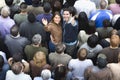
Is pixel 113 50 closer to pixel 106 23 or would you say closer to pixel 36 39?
pixel 106 23

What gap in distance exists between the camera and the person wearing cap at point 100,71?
9.62m

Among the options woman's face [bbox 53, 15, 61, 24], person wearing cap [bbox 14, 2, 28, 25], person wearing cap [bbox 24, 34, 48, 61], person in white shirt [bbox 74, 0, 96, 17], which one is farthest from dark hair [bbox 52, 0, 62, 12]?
person wearing cap [bbox 24, 34, 48, 61]

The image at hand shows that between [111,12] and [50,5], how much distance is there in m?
1.70

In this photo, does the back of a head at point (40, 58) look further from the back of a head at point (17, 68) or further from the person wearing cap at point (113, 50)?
the person wearing cap at point (113, 50)

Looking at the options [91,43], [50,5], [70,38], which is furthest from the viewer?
[50,5]

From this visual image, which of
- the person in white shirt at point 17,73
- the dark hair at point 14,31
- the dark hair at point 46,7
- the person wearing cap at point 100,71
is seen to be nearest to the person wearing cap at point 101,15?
the dark hair at point 46,7

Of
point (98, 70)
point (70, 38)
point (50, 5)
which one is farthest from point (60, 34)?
point (98, 70)

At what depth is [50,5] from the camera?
12.0 metres

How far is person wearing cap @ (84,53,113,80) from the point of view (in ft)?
31.6

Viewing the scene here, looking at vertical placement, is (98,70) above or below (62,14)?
below

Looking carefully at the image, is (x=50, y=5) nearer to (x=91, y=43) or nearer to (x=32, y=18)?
(x=32, y=18)

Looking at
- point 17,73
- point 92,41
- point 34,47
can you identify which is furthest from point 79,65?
point 17,73

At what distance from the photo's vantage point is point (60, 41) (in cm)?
1138

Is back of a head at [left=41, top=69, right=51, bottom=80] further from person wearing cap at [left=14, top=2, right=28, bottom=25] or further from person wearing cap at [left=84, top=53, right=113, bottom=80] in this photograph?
person wearing cap at [left=14, top=2, right=28, bottom=25]
